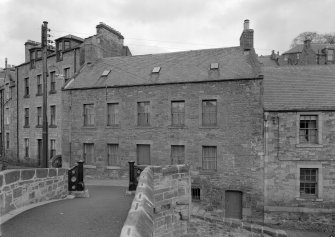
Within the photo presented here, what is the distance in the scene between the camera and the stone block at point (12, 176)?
647 centimetres

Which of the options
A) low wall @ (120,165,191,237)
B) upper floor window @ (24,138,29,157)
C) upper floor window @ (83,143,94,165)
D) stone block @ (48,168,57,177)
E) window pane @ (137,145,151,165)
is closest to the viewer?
stone block @ (48,168,57,177)

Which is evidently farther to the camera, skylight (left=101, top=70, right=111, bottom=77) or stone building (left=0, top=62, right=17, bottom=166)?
stone building (left=0, top=62, right=17, bottom=166)

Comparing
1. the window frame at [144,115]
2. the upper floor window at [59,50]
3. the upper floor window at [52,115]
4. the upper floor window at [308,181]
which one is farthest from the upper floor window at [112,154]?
the upper floor window at [308,181]

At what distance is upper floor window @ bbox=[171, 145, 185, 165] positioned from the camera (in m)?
17.9

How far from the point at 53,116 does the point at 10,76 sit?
11404 millimetres

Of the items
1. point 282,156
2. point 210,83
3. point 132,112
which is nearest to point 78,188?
point 132,112

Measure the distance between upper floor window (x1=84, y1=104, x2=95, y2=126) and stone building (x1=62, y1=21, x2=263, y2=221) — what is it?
0.08 metres

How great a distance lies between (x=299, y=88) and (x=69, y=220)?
1657 centimetres

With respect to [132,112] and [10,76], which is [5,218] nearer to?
[132,112]

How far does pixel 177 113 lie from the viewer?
59.3 feet

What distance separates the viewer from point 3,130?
31016mm

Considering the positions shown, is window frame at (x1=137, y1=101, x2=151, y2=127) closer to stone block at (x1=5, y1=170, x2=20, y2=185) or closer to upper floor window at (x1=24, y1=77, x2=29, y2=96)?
stone block at (x1=5, y1=170, x2=20, y2=185)

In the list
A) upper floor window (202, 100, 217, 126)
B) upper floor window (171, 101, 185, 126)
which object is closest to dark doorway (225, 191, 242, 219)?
upper floor window (202, 100, 217, 126)

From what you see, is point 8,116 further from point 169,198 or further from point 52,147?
point 169,198
